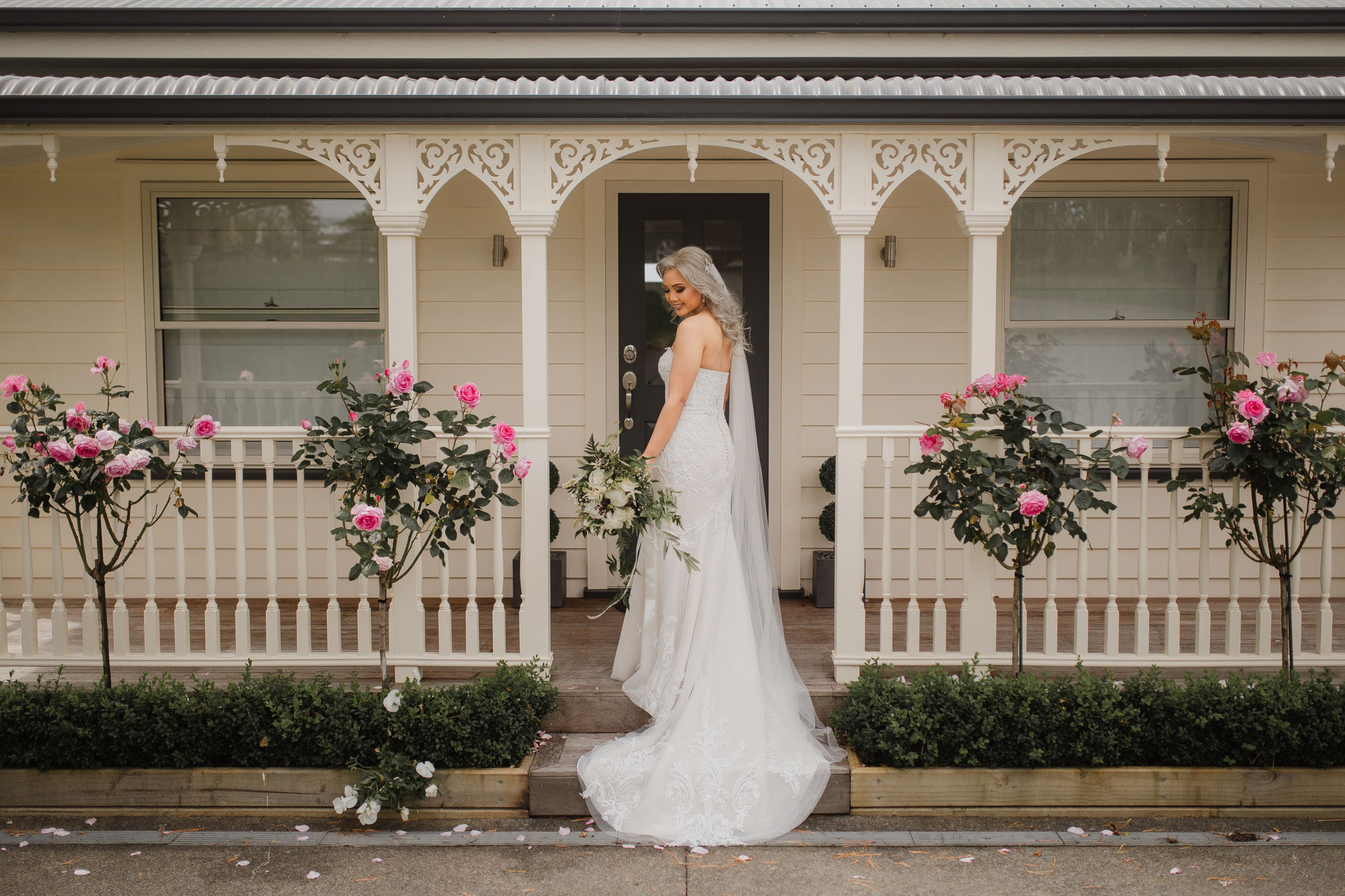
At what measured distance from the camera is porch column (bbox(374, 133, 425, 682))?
4.29 m

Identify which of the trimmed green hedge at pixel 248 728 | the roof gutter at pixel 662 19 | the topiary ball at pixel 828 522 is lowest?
the trimmed green hedge at pixel 248 728

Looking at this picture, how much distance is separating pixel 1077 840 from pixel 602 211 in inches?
160

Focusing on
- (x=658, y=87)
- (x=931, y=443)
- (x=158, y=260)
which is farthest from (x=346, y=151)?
(x=931, y=443)

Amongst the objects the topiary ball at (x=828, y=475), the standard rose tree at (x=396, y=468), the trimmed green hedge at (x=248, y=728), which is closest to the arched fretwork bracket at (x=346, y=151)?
the standard rose tree at (x=396, y=468)

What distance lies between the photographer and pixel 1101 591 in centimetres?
596

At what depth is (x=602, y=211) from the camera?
584cm

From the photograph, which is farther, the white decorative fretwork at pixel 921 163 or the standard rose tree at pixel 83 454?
the white decorative fretwork at pixel 921 163

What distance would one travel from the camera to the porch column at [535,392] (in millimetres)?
4293

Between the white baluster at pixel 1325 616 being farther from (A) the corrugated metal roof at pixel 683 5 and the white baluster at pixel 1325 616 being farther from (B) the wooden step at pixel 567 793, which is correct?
(A) the corrugated metal roof at pixel 683 5

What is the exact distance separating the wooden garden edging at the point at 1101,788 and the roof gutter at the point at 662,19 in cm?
396

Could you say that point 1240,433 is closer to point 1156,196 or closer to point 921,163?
point 921,163

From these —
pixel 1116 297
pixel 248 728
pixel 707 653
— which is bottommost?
pixel 248 728

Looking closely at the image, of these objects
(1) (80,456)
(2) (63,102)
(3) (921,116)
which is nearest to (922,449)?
(3) (921,116)

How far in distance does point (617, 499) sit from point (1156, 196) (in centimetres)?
408
